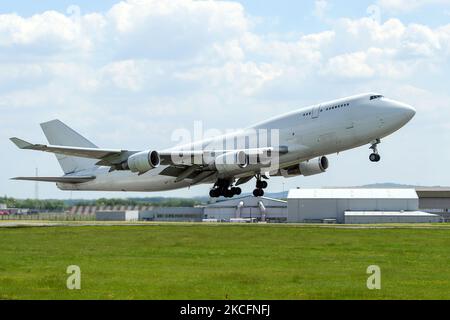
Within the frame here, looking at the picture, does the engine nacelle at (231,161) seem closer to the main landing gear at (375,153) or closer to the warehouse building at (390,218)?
the main landing gear at (375,153)

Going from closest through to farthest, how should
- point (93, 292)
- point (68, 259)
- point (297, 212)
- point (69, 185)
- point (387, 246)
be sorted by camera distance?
point (93, 292)
point (68, 259)
point (387, 246)
point (69, 185)
point (297, 212)

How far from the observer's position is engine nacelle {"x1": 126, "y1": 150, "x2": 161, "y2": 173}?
5016cm

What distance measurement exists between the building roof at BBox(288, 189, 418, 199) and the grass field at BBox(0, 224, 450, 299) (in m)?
51.6

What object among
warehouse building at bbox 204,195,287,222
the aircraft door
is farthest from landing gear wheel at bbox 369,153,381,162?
→ warehouse building at bbox 204,195,287,222

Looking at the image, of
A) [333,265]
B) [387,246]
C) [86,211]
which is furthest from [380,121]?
[86,211]

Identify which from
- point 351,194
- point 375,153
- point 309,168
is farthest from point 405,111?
point 351,194

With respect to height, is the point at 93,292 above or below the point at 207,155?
below

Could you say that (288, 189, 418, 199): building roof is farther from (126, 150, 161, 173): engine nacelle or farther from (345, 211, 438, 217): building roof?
(126, 150, 161, 173): engine nacelle

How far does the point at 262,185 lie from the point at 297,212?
35758 mm

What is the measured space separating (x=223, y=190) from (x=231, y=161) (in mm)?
7282

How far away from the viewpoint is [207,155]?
53.0 meters
